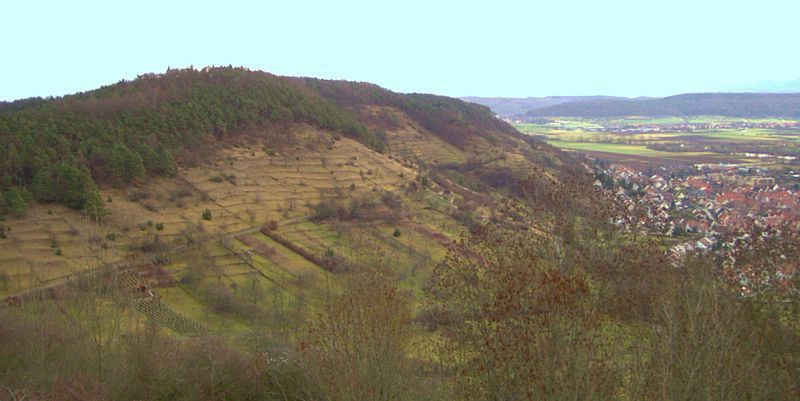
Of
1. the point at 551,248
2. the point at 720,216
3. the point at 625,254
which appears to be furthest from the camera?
the point at 720,216

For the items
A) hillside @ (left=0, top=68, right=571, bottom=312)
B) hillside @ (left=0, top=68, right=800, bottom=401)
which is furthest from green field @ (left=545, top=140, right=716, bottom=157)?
hillside @ (left=0, top=68, right=800, bottom=401)

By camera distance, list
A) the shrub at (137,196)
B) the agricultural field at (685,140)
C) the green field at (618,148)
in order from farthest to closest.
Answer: the green field at (618,148), the agricultural field at (685,140), the shrub at (137,196)

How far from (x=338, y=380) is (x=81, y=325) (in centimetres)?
1227

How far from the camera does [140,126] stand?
61969 mm

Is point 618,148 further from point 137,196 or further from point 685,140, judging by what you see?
point 137,196

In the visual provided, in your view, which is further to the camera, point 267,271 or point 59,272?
point 267,271

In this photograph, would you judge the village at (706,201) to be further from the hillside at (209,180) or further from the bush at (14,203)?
the bush at (14,203)

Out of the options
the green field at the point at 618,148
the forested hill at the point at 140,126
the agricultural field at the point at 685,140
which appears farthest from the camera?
the green field at the point at 618,148

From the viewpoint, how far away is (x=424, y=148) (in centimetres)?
10131

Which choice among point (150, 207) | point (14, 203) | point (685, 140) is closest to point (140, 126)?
point (150, 207)

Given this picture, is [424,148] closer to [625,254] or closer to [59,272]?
[59,272]

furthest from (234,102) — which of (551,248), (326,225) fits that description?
(551,248)

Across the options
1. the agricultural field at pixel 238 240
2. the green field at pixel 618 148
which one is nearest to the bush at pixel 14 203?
the agricultural field at pixel 238 240

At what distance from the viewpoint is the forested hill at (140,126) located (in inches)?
1855
